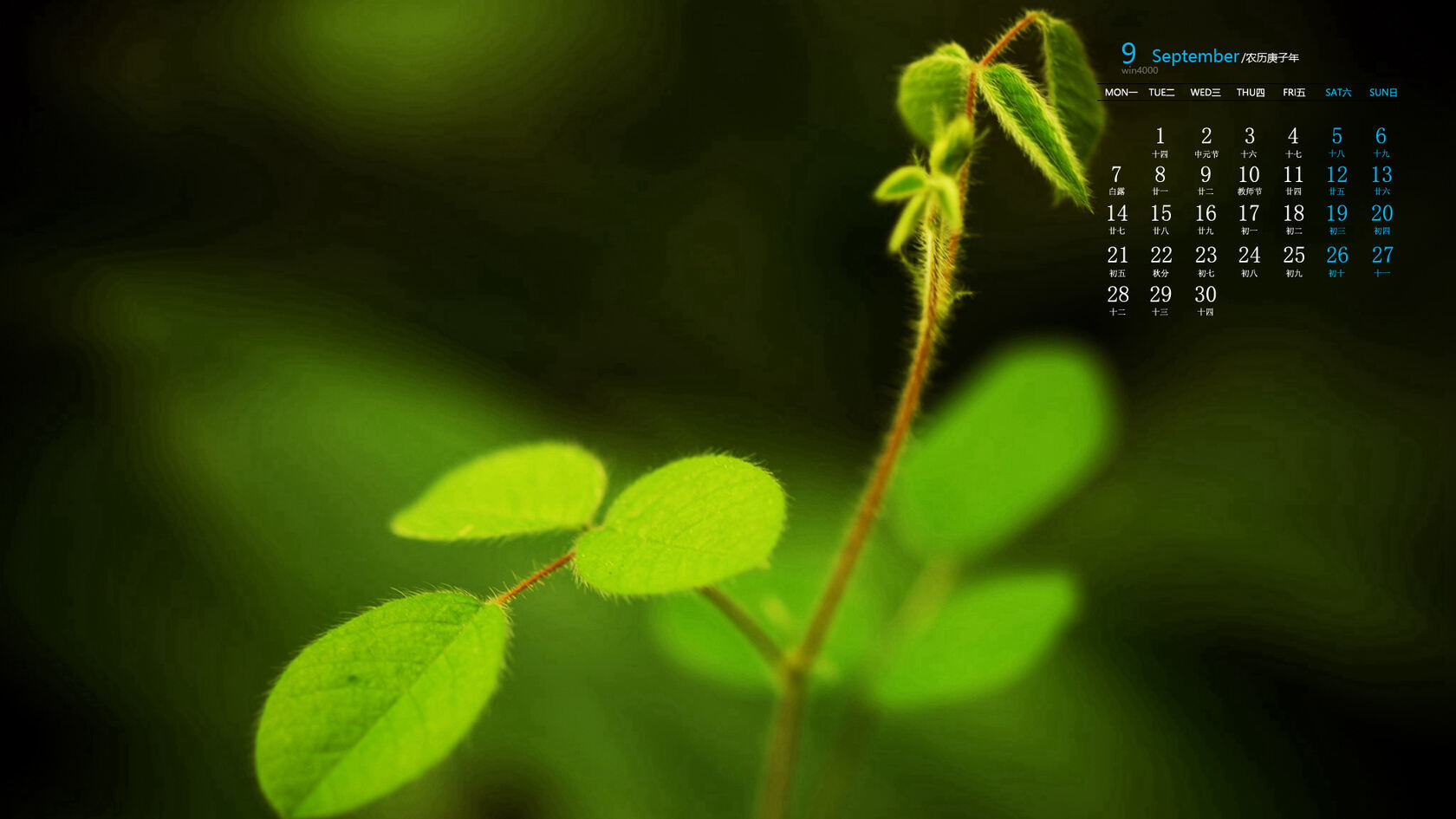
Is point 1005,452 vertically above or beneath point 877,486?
beneath

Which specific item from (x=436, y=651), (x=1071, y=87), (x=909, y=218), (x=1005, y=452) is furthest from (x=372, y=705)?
(x=1005, y=452)

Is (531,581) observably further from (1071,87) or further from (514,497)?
(1071,87)

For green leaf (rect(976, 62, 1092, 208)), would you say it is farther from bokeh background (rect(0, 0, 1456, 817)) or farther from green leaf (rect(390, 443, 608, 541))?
bokeh background (rect(0, 0, 1456, 817))

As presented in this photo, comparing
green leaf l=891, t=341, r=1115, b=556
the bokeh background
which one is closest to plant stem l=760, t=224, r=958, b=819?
green leaf l=891, t=341, r=1115, b=556

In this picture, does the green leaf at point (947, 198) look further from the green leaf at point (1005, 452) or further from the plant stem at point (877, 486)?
the green leaf at point (1005, 452)
